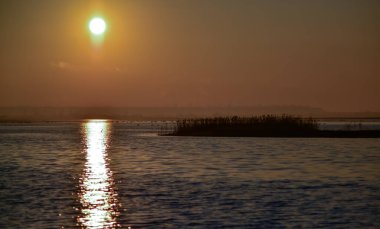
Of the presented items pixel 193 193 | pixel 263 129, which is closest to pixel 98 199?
pixel 193 193

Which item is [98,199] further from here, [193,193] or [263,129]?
[263,129]

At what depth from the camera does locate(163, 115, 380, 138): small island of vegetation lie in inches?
3834

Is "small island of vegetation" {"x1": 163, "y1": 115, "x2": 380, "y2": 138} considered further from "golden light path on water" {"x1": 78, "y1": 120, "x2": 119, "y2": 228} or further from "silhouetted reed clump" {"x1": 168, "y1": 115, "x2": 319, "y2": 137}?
"golden light path on water" {"x1": 78, "y1": 120, "x2": 119, "y2": 228}

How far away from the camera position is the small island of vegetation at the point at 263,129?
97.4 meters

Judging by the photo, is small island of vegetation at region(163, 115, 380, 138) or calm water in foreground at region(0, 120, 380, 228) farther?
small island of vegetation at region(163, 115, 380, 138)

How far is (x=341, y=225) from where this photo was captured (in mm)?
24172

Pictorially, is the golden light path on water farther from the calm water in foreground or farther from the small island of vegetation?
the small island of vegetation

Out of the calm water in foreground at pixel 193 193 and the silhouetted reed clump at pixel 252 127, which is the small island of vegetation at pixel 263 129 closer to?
the silhouetted reed clump at pixel 252 127

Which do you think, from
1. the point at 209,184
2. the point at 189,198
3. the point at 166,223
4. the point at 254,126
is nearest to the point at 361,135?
the point at 254,126

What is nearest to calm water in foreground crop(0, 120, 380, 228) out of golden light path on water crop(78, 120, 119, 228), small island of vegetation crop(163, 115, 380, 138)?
golden light path on water crop(78, 120, 119, 228)

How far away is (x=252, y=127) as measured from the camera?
335 feet

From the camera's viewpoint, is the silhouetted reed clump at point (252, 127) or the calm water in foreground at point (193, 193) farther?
the silhouetted reed clump at point (252, 127)

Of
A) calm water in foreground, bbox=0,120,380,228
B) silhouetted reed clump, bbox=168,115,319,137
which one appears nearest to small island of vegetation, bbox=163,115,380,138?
silhouetted reed clump, bbox=168,115,319,137

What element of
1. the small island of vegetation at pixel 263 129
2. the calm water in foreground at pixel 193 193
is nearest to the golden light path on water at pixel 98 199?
the calm water in foreground at pixel 193 193
